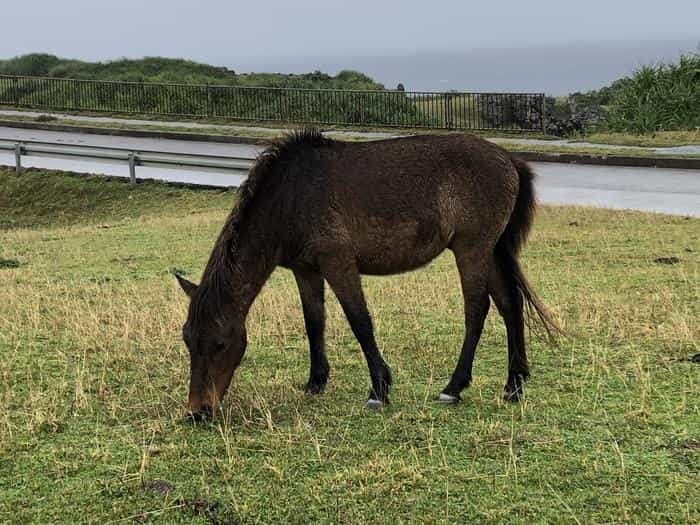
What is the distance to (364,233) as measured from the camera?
635cm

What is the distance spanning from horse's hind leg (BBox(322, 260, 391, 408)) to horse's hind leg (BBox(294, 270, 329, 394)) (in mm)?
473

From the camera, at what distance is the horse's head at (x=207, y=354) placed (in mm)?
6035

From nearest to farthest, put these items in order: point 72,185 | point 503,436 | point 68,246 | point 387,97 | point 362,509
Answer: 1. point 362,509
2. point 503,436
3. point 68,246
4. point 72,185
5. point 387,97

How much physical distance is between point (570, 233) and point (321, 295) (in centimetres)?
832

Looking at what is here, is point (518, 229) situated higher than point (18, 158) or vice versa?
point (18, 158)

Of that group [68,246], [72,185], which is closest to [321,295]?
[68,246]

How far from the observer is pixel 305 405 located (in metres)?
6.46

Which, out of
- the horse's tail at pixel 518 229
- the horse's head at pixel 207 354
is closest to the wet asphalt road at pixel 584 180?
the horse's tail at pixel 518 229

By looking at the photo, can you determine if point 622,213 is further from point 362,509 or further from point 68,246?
point 362,509

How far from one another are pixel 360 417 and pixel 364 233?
126 cm

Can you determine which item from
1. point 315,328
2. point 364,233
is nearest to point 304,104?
point 315,328

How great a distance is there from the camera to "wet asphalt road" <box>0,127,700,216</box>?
17.9 meters

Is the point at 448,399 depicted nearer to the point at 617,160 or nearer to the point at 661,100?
the point at 617,160

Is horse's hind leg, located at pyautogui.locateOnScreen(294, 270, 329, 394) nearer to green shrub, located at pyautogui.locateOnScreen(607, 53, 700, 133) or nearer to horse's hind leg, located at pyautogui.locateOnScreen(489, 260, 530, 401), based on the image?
horse's hind leg, located at pyautogui.locateOnScreen(489, 260, 530, 401)
